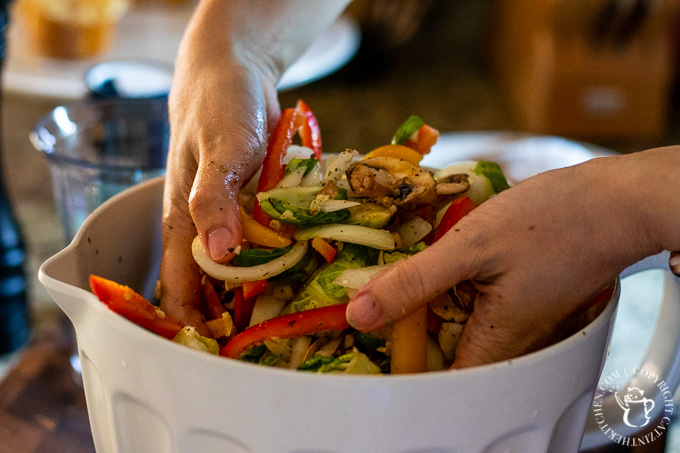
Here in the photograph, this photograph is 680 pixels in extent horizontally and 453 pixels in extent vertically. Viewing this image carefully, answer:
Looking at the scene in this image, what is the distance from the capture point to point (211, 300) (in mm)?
733

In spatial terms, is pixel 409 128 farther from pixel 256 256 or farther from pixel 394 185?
pixel 256 256

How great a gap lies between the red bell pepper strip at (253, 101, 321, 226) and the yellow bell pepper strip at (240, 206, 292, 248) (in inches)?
0.9

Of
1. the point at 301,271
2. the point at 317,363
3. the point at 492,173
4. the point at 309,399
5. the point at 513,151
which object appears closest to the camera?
the point at 309,399

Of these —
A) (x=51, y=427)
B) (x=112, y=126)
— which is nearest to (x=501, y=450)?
(x=51, y=427)

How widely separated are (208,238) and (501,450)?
1.06 ft

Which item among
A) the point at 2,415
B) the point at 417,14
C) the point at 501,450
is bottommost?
the point at 417,14

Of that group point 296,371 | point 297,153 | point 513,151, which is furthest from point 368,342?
point 513,151

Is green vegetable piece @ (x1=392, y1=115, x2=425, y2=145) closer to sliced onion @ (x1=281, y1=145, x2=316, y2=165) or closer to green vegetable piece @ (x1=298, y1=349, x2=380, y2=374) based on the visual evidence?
sliced onion @ (x1=281, y1=145, x2=316, y2=165)

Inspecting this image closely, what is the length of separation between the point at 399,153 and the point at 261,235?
0.65ft

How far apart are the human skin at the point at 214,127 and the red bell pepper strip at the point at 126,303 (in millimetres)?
84

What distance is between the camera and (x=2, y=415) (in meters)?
0.89

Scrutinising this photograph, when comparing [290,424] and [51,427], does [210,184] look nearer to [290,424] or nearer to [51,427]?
[290,424]

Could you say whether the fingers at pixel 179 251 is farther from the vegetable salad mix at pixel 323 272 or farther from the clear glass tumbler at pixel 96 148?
the clear glass tumbler at pixel 96 148

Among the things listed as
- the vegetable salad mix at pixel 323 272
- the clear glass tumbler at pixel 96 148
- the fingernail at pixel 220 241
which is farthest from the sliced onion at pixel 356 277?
the clear glass tumbler at pixel 96 148
